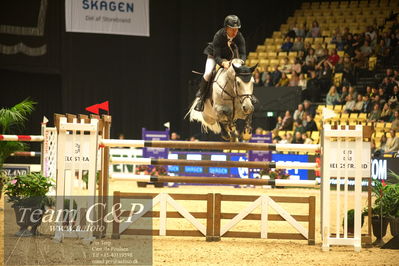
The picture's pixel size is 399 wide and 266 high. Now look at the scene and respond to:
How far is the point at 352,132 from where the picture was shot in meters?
6.31

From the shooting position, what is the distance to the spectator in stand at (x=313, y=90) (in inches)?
646

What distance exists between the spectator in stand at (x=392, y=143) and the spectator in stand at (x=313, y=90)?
3.13 meters

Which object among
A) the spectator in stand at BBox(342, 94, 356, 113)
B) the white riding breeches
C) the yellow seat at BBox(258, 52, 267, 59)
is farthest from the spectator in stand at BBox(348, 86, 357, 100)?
the white riding breeches

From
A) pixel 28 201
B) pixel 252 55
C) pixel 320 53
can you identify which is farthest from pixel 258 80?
pixel 28 201

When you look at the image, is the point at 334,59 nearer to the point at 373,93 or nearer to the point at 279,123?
the point at 373,93

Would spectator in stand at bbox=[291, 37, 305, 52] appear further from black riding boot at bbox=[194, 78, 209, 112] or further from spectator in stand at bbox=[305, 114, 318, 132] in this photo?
black riding boot at bbox=[194, 78, 209, 112]

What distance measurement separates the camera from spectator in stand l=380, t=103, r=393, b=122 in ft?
47.6

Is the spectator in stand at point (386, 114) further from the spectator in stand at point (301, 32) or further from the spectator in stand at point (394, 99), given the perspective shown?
the spectator in stand at point (301, 32)

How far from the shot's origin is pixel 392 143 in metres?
13.5

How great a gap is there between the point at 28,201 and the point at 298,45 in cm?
1293

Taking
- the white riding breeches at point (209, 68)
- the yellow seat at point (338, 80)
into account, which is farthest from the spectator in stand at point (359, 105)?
the white riding breeches at point (209, 68)

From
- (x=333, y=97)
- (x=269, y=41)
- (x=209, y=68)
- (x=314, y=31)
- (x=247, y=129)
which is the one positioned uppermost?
(x=314, y=31)

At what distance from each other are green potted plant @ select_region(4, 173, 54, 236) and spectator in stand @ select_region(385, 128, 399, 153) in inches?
350

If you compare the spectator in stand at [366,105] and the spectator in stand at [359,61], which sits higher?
the spectator in stand at [359,61]
